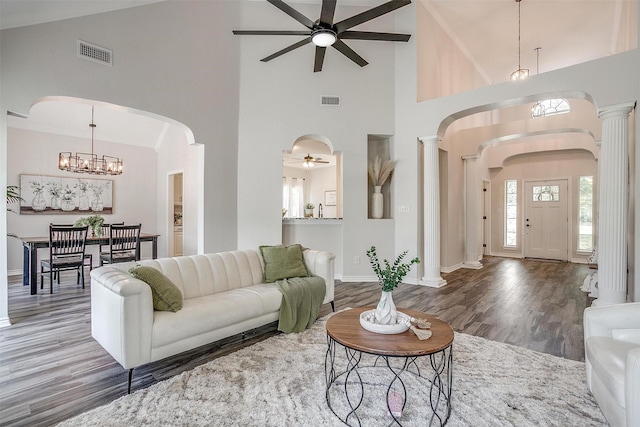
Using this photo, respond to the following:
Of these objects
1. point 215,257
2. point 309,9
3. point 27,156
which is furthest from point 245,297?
point 27,156

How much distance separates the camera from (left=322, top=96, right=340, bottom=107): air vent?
18.0ft

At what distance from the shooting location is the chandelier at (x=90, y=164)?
570cm

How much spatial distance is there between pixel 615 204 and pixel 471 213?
3.34 metres

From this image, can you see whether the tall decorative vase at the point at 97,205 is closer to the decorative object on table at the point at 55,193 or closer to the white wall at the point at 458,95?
the decorative object on table at the point at 55,193

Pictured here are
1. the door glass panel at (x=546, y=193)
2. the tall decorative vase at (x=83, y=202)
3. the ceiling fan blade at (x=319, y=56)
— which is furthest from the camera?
the door glass panel at (x=546, y=193)

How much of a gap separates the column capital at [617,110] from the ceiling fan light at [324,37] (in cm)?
325

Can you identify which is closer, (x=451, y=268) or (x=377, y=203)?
(x=377, y=203)

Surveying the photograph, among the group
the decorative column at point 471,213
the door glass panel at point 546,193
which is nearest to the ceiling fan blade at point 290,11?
the decorative column at point 471,213

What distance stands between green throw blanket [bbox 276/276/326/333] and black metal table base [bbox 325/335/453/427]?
26.1 inches

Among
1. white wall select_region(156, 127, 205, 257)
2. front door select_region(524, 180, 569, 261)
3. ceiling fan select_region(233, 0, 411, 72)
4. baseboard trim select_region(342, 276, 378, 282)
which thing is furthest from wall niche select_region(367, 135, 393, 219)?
front door select_region(524, 180, 569, 261)

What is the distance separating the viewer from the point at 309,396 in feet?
6.84

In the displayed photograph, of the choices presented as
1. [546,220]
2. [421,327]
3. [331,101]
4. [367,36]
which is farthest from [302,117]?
[546,220]

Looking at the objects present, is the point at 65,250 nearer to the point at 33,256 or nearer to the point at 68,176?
the point at 33,256

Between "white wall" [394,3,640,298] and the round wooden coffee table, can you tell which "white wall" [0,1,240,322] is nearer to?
"white wall" [394,3,640,298]
